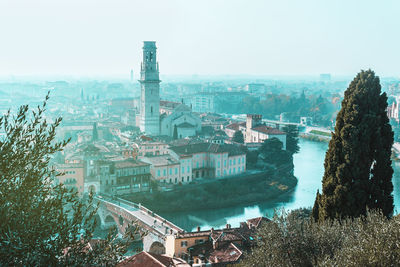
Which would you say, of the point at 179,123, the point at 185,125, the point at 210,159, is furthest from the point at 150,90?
the point at 210,159

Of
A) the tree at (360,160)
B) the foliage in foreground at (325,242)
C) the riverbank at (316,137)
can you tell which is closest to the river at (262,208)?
the tree at (360,160)

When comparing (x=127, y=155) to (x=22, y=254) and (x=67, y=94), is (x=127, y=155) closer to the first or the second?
(x=22, y=254)

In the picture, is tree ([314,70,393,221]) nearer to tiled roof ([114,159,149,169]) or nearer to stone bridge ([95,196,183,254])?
stone bridge ([95,196,183,254])

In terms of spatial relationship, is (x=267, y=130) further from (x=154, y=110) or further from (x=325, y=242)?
(x=325, y=242)

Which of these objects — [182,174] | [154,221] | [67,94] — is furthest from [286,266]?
[67,94]

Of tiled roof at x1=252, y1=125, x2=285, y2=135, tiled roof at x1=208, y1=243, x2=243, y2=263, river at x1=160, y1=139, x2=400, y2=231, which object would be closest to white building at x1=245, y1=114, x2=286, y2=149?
tiled roof at x1=252, y1=125, x2=285, y2=135

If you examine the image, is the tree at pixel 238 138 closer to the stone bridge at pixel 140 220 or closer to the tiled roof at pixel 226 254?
the stone bridge at pixel 140 220
